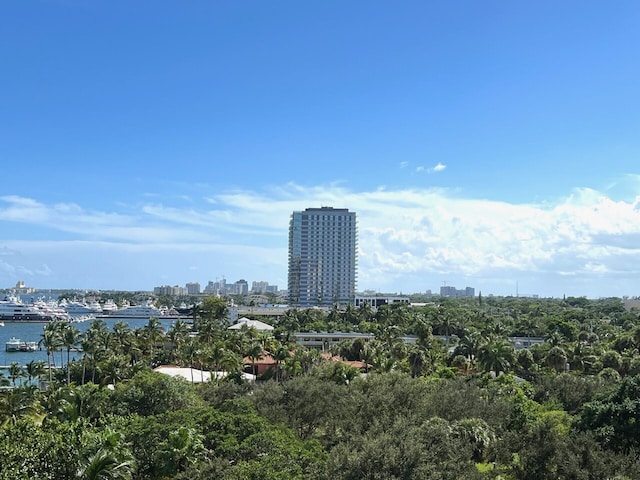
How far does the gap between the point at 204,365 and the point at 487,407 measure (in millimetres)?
33269

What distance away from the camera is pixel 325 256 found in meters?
183

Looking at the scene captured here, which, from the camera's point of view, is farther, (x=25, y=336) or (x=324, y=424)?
(x=25, y=336)

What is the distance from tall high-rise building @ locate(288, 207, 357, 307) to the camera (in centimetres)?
18212

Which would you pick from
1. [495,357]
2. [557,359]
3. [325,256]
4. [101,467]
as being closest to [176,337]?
[495,357]

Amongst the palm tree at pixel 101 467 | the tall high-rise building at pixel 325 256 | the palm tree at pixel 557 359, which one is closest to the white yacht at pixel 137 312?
the tall high-rise building at pixel 325 256

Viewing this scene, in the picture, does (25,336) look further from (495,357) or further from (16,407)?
(495,357)

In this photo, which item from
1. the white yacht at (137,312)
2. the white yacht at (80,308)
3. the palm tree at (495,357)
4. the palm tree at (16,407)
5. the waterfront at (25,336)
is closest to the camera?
the palm tree at (16,407)

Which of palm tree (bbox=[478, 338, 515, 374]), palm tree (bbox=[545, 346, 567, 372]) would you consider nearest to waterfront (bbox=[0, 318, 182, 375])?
palm tree (bbox=[478, 338, 515, 374])

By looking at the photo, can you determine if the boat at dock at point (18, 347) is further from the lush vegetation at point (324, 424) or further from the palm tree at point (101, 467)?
the palm tree at point (101, 467)

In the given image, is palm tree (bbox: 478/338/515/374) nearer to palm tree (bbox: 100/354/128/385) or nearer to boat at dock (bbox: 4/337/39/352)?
palm tree (bbox: 100/354/128/385)

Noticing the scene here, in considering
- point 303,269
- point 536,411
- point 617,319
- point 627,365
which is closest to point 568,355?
point 627,365

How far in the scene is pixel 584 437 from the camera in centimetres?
2278

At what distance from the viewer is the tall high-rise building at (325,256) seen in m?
182

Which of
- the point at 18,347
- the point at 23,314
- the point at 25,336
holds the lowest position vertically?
the point at 25,336
